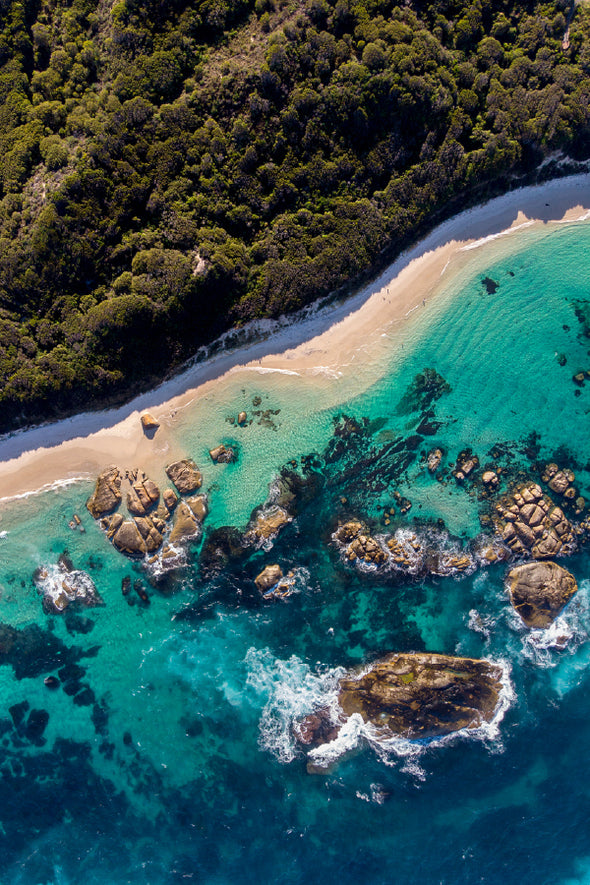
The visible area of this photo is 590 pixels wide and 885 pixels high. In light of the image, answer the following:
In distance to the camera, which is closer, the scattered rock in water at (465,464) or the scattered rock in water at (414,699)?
the scattered rock in water at (414,699)

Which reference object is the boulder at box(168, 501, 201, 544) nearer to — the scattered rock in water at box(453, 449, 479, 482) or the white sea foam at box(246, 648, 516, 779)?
the white sea foam at box(246, 648, 516, 779)

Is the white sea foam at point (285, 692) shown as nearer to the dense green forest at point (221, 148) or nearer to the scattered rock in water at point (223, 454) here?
the scattered rock in water at point (223, 454)

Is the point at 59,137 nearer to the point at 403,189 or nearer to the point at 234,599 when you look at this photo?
the point at 403,189

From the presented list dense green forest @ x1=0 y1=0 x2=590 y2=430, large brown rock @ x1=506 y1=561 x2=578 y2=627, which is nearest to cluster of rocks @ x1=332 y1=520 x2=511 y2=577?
large brown rock @ x1=506 y1=561 x2=578 y2=627

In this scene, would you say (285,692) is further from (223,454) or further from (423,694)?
(223,454)

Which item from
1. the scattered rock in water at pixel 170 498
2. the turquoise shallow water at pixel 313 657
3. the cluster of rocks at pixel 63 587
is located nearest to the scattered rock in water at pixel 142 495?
the scattered rock in water at pixel 170 498

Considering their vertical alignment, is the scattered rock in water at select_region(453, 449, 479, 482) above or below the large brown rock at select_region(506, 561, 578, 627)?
above
